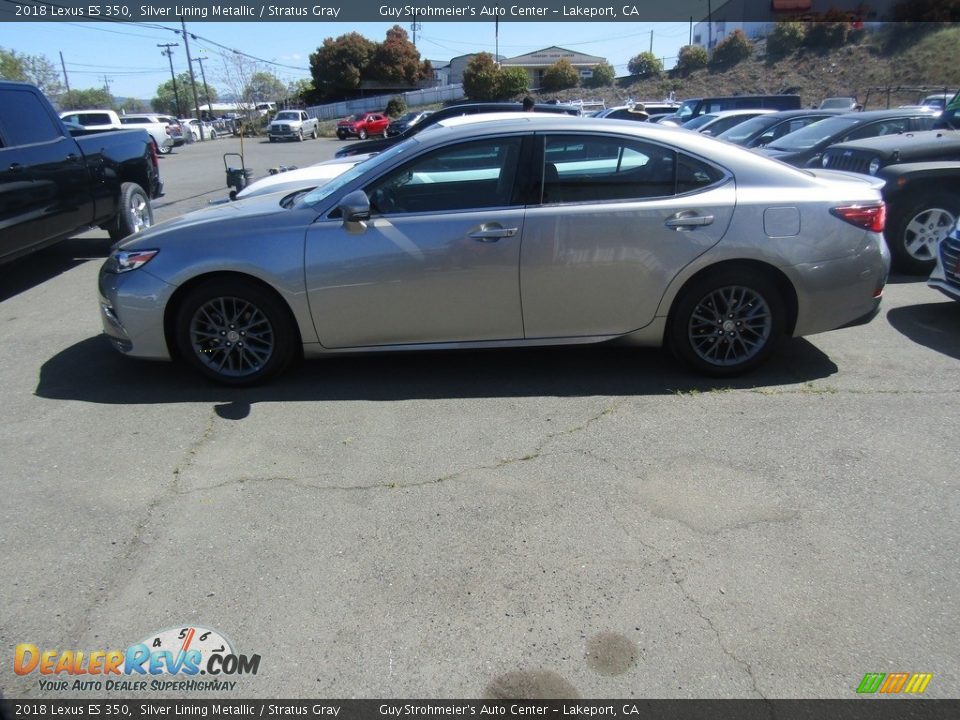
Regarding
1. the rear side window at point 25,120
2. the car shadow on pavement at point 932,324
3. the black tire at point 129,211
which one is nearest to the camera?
the car shadow on pavement at point 932,324

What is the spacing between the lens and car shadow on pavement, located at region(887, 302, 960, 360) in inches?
220

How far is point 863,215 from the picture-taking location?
4.68m

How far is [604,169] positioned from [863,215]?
1706 millimetres

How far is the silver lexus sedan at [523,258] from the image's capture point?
4.57 m

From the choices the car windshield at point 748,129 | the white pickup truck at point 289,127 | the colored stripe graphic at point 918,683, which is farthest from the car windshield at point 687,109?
the white pickup truck at point 289,127

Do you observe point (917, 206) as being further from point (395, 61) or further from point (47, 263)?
point (395, 61)

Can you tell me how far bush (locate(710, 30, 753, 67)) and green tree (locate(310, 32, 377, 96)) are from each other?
29.9 m

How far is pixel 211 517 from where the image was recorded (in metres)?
3.43

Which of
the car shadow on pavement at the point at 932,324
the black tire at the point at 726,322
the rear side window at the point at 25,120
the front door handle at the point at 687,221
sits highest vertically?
the rear side window at the point at 25,120

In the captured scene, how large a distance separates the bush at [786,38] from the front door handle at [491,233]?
53.3 metres

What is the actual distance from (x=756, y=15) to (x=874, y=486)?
69.3 m

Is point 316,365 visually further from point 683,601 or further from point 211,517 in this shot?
point 683,601

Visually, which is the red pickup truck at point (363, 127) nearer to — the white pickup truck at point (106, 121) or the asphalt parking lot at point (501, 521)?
the white pickup truck at point (106, 121)

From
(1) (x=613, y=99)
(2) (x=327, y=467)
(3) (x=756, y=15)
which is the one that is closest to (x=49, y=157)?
(2) (x=327, y=467)
